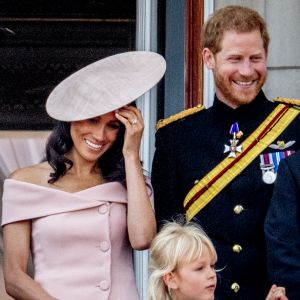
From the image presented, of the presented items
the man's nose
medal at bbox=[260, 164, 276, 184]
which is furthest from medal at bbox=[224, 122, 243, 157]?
the man's nose

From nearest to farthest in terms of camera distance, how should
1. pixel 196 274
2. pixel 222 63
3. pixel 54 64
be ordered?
pixel 196 274
pixel 222 63
pixel 54 64

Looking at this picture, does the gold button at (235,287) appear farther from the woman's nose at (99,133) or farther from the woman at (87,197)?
the woman's nose at (99,133)

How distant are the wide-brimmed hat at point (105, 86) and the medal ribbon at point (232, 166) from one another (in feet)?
1.35

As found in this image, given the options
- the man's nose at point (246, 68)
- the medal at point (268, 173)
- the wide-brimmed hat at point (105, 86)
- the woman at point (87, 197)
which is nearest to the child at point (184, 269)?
the woman at point (87, 197)

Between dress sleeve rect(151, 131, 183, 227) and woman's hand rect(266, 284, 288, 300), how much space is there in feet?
1.71

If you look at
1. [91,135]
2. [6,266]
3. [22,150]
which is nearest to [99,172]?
[91,135]

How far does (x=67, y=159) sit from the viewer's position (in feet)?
14.7

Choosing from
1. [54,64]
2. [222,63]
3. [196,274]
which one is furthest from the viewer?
[54,64]

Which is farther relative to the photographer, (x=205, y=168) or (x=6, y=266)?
(x=205, y=168)

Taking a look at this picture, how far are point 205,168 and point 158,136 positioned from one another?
26cm

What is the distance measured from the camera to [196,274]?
4.28 metres

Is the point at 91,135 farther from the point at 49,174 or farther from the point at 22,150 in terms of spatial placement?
the point at 22,150

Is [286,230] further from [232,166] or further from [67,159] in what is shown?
[67,159]

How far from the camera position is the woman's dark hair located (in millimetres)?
4453
